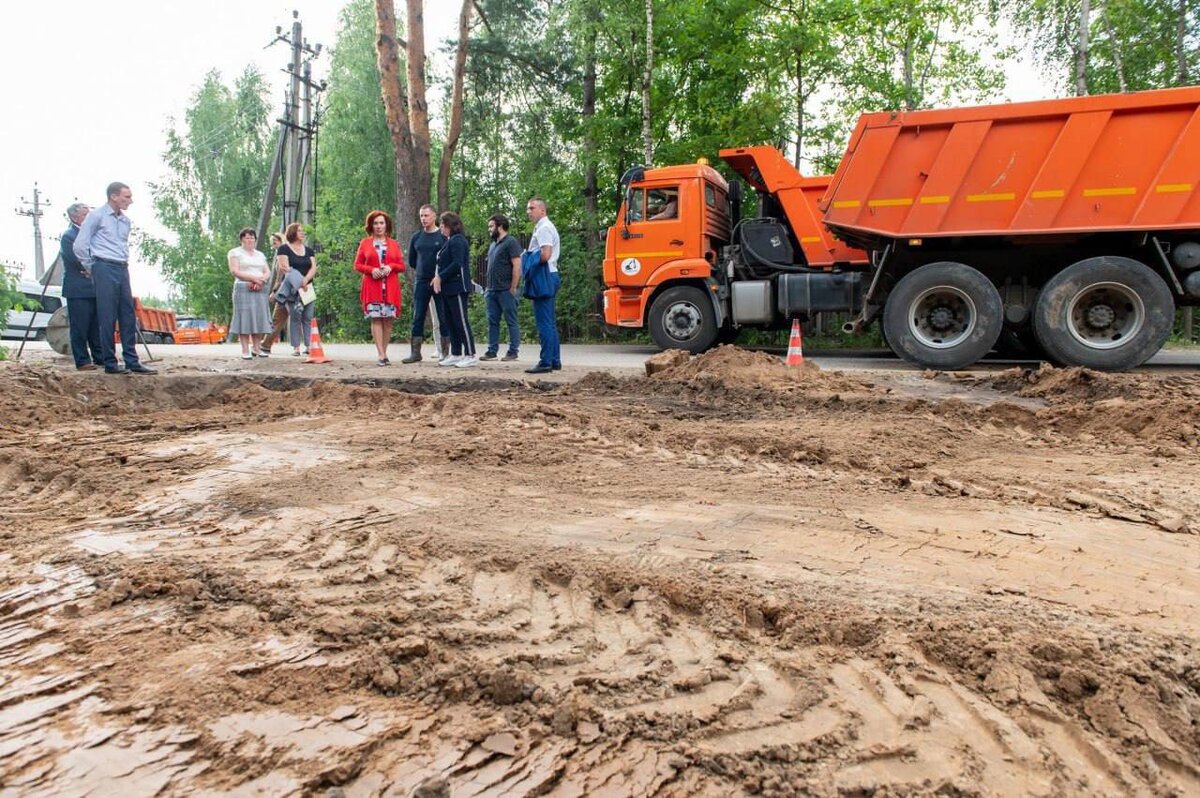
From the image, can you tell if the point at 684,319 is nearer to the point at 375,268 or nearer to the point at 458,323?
the point at 458,323

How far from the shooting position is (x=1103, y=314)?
8344 millimetres

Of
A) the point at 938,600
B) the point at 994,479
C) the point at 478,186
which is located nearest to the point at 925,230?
the point at 994,479

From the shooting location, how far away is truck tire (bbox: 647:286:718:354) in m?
11.5

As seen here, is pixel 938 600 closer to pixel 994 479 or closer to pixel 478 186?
pixel 994 479

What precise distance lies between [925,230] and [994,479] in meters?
6.14

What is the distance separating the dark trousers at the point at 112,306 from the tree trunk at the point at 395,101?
8709mm

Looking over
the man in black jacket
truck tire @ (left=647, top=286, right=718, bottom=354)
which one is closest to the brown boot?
the man in black jacket

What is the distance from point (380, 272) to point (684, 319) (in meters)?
4.75

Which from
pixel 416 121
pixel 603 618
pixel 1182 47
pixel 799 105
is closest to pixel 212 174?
pixel 416 121

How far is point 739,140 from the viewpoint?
15031 mm

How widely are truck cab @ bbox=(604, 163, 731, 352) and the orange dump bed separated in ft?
8.00

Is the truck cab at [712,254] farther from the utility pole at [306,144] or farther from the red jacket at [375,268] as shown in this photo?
the utility pole at [306,144]

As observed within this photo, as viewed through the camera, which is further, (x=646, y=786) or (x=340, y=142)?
(x=340, y=142)

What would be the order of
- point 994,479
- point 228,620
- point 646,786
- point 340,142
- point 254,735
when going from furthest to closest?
point 340,142 < point 994,479 < point 228,620 < point 254,735 < point 646,786
